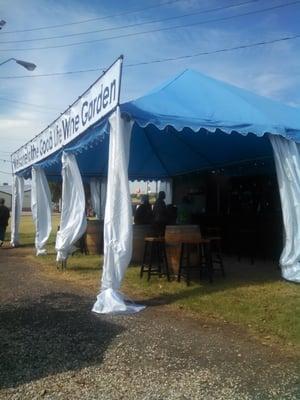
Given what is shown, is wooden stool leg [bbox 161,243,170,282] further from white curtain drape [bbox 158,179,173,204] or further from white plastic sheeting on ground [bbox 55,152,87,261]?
white curtain drape [bbox 158,179,173,204]

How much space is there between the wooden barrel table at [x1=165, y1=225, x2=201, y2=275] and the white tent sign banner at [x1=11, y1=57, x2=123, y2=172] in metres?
2.44

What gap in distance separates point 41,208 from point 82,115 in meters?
6.14

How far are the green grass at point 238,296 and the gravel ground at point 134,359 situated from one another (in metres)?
0.36

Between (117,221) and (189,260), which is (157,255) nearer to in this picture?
(189,260)

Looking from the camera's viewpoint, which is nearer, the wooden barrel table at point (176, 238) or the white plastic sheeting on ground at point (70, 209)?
the wooden barrel table at point (176, 238)

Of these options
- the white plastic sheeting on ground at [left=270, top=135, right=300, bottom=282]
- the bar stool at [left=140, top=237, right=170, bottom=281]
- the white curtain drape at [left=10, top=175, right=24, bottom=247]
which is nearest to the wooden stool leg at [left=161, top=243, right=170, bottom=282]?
the bar stool at [left=140, top=237, right=170, bottom=281]

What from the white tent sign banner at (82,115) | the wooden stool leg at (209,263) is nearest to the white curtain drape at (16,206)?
the white tent sign banner at (82,115)

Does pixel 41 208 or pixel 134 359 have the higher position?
pixel 41 208

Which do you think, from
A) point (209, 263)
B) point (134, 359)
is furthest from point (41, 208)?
point (134, 359)

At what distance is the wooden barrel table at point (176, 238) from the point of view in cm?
896

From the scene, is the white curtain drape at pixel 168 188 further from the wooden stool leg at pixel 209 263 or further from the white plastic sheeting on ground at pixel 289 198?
the white plastic sheeting on ground at pixel 289 198

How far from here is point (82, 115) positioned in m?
9.27

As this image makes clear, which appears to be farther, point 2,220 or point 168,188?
point 168,188

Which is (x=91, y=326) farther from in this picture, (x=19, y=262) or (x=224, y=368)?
(x=19, y=262)
